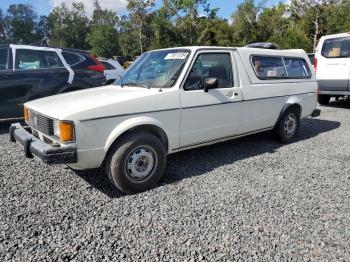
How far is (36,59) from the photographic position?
701 centimetres

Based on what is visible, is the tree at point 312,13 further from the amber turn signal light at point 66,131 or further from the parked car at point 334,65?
the amber turn signal light at point 66,131

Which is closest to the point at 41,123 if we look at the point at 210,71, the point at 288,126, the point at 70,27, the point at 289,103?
the point at 210,71

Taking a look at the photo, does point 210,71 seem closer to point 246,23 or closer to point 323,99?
point 323,99

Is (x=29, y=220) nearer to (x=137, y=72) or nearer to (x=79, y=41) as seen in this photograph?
(x=137, y=72)

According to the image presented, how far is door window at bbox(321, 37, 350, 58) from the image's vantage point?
955 centimetres

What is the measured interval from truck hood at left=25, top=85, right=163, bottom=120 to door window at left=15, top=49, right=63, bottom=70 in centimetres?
296

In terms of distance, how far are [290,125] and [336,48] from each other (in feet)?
16.8

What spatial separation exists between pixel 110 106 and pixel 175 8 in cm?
3950

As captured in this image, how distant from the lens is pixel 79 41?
68.8 metres

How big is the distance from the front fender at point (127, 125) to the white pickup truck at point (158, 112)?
1 cm

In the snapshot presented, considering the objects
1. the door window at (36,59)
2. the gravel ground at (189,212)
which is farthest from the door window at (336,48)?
the door window at (36,59)

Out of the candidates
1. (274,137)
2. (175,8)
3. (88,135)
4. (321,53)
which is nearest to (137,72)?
(88,135)

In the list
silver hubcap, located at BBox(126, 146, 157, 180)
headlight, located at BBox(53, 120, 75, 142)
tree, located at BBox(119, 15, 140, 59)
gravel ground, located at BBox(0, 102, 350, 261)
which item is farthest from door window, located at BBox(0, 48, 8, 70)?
tree, located at BBox(119, 15, 140, 59)

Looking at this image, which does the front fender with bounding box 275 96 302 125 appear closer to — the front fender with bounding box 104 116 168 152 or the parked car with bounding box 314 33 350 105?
the front fender with bounding box 104 116 168 152
